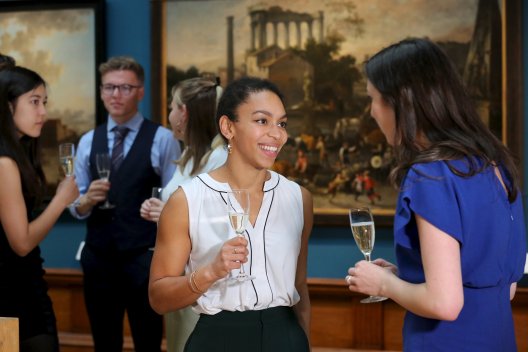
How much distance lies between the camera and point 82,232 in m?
5.55

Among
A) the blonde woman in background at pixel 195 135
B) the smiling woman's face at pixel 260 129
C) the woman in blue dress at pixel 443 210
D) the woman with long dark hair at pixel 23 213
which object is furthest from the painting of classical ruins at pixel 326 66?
the woman in blue dress at pixel 443 210

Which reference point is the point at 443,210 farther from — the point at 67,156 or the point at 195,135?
the point at 67,156

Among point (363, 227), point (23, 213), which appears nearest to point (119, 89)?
point (23, 213)

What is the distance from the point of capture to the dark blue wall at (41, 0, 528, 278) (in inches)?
203

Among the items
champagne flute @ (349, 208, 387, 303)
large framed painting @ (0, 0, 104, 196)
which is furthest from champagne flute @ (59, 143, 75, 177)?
champagne flute @ (349, 208, 387, 303)

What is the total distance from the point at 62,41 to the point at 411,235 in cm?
400

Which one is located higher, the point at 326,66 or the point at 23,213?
the point at 326,66

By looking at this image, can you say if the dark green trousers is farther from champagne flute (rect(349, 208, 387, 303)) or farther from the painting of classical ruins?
the painting of classical ruins

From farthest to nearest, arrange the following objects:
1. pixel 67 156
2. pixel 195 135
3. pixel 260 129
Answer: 1. pixel 67 156
2. pixel 195 135
3. pixel 260 129

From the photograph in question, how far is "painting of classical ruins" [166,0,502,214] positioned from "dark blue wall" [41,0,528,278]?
0.21 meters

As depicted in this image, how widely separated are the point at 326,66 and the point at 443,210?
324cm

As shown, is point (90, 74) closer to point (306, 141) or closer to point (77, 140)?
point (77, 140)

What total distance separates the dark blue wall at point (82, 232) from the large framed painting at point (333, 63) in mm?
145

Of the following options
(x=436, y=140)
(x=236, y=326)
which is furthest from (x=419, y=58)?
(x=236, y=326)
